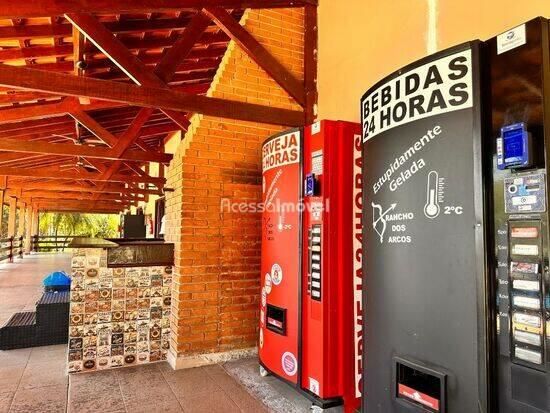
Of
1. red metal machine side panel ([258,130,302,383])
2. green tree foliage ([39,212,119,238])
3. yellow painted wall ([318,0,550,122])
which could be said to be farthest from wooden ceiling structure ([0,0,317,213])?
green tree foliage ([39,212,119,238])

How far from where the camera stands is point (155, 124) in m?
9.17

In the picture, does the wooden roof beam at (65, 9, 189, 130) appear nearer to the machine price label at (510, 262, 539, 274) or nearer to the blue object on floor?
the machine price label at (510, 262, 539, 274)

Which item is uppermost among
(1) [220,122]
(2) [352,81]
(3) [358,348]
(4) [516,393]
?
(2) [352,81]

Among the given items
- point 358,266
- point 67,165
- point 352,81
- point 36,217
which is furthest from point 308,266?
point 36,217

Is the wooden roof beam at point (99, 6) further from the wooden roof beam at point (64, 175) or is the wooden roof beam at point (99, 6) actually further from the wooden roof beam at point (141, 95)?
the wooden roof beam at point (64, 175)

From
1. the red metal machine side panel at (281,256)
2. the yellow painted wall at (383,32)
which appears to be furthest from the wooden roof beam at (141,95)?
the red metal machine side panel at (281,256)

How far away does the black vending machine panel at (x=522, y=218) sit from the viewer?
4.28 ft

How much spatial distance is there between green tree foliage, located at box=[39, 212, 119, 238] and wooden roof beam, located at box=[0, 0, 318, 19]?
26223 mm

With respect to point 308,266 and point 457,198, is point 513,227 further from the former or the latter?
point 308,266

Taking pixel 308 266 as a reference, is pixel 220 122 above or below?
above

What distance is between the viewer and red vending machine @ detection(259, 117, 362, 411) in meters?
2.75

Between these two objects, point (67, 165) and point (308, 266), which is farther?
point (67, 165)

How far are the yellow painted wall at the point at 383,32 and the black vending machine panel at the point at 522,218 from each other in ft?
3.33

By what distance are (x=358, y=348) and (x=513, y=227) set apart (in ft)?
5.55
